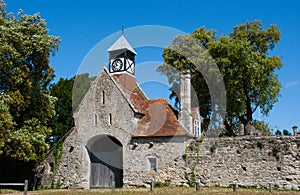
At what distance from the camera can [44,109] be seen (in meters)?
24.0

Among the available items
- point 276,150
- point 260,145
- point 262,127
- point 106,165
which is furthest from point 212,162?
point 262,127

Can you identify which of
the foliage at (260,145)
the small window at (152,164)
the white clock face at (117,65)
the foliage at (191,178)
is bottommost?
the foliage at (191,178)

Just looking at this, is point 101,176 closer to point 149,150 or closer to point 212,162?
point 149,150

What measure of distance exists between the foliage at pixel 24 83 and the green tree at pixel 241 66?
13.5 m

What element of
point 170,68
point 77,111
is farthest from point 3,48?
point 170,68

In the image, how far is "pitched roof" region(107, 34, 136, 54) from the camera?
2901cm

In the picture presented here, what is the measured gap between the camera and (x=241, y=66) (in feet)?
94.8

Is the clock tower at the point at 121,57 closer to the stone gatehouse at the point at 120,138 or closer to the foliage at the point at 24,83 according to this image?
the stone gatehouse at the point at 120,138

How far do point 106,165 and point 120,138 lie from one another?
3.02 m

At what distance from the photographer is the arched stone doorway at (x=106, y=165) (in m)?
25.4

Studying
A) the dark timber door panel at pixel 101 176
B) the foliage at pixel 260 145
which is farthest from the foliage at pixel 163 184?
the foliage at pixel 260 145

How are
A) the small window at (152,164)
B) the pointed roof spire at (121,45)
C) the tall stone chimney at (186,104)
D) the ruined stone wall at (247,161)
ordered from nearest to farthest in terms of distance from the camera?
the ruined stone wall at (247,161) < the small window at (152,164) < the tall stone chimney at (186,104) < the pointed roof spire at (121,45)

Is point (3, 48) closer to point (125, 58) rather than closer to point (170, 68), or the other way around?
point (125, 58)

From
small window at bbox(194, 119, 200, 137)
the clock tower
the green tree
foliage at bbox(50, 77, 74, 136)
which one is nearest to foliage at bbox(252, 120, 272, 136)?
the green tree
